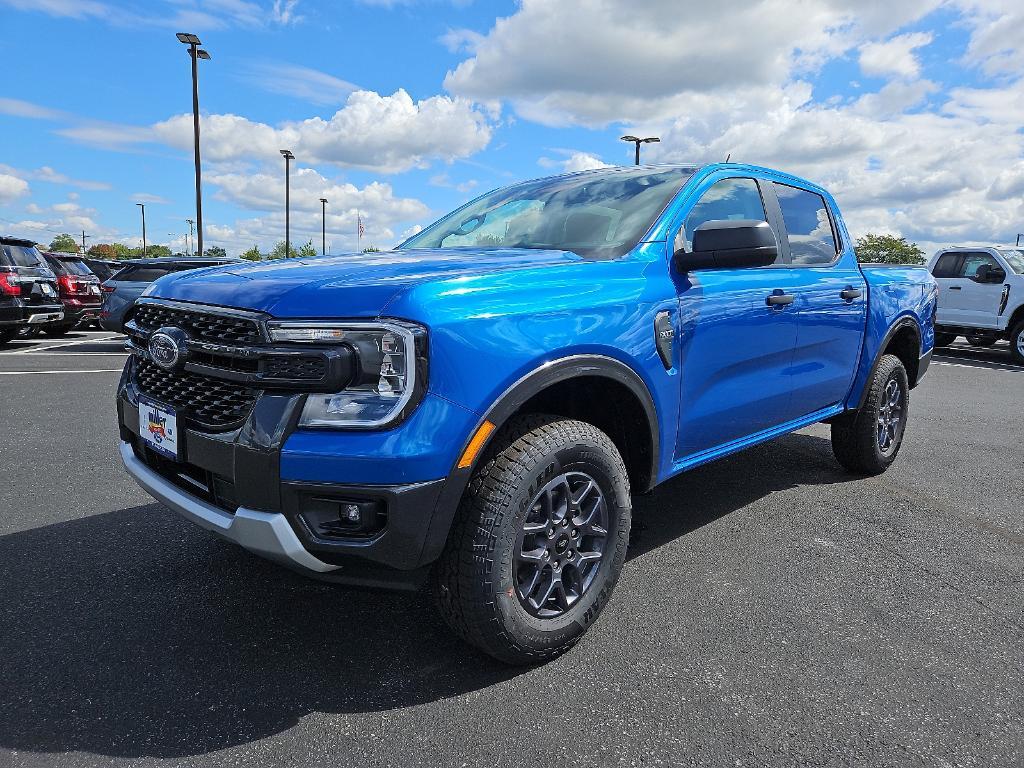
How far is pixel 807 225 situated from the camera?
4109 millimetres

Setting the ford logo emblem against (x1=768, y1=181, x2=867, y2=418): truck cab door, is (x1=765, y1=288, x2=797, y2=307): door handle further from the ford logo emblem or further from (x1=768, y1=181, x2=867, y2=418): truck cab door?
the ford logo emblem

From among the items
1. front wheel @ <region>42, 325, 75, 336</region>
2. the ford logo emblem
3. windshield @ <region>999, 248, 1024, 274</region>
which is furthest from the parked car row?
windshield @ <region>999, 248, 1024, 274</region>

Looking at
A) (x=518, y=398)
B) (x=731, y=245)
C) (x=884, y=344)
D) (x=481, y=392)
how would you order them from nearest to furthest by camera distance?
(x=481, y=392)
(x=518, y=398)
(x=731, y=245)
(x=884, y=344)

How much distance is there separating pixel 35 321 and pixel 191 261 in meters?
2.89

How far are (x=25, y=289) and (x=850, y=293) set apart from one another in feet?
39.4

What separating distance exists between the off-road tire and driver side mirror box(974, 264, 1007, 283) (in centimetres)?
1000

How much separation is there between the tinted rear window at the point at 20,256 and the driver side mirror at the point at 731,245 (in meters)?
11.9

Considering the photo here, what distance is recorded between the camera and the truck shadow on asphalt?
6.93 feet

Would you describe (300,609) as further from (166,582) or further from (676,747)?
(676,747)

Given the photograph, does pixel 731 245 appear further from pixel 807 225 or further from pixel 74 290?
pixel 74 290

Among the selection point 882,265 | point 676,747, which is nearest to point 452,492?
point 676,747

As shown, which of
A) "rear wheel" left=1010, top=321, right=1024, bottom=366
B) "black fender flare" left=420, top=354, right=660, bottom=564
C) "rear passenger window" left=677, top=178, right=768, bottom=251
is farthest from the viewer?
"rear wheel" left=1010, top=321, right=1024, bottom=366

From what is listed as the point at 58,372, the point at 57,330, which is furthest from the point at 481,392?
the point at 57,330

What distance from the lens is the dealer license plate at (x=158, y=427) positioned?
236 cm
